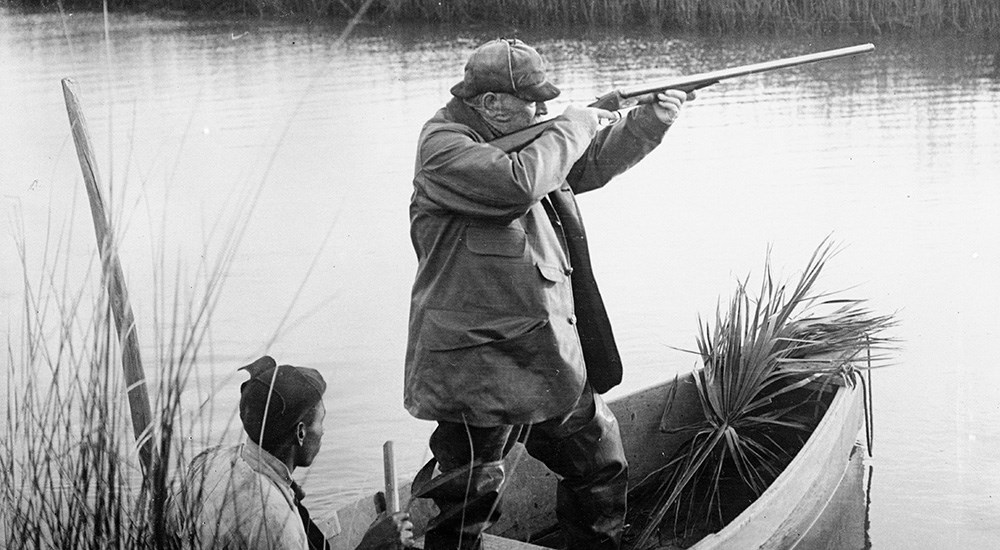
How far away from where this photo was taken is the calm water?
657cm

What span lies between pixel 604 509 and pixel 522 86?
1.31 m

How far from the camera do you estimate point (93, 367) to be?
102 inches

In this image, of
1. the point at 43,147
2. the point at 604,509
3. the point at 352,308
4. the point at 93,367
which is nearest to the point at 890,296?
the point at 352,308

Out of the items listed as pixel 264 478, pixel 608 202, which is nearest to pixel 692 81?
pixel 264 478

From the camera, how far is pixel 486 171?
10.2 feet

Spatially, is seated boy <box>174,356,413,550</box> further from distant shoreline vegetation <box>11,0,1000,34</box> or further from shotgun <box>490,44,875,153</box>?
distant shoreline vegetation <box>11,0,1000,34</box>

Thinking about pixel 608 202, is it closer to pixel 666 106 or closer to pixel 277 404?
pixel 666 106

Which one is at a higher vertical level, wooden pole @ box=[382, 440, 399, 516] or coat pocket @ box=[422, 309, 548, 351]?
coat pocket @ box=[422, 309, 548, 351]

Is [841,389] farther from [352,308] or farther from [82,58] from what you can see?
[82,58]

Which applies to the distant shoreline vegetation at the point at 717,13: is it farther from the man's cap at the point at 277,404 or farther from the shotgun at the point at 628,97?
the man's cap at the point at 277,404

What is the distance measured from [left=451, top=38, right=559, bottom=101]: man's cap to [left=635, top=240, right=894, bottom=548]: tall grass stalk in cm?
185

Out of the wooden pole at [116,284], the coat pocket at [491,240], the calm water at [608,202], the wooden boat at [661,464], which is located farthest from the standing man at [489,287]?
the wooden pole at [116,284]

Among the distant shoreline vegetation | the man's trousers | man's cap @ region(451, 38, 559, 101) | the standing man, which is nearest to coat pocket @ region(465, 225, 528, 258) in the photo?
the standing man

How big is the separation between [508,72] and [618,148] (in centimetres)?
58
